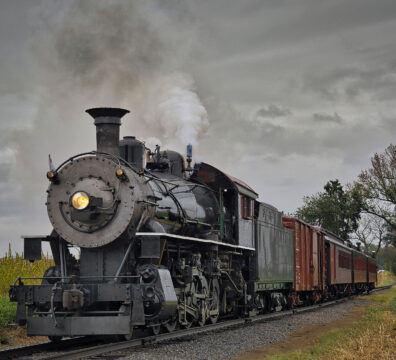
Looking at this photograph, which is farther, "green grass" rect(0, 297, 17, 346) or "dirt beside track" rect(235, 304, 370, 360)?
"green grass" rect(0, 297, 17, 346)

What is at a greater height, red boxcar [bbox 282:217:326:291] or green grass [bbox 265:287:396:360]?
red boxcar [bbox 282:217:326:291]

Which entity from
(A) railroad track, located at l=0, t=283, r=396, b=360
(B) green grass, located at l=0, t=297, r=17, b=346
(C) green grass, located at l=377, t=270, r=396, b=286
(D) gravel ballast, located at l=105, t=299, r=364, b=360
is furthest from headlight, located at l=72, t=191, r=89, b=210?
(C) green grass, located at l=377, t=270, r=396, b=286

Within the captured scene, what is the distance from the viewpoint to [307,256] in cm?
2391

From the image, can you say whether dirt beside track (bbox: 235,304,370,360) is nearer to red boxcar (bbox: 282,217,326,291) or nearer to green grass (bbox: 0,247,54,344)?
red boxcar (bbox: 282,217,326,291)

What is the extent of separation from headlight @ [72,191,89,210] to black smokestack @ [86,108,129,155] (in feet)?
3.46

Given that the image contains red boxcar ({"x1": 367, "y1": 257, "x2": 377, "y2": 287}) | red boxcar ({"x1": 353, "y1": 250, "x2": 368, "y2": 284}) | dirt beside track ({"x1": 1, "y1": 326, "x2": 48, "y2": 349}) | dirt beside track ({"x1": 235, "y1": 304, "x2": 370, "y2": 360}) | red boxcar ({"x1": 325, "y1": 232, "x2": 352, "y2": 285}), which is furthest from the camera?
red boxcar ({"x1": 367, "y1": 257, "x2": 377, "y2": 287})

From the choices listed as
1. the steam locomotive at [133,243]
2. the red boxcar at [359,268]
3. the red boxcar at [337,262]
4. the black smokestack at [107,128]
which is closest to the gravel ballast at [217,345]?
the steam locomotive at [133,243]

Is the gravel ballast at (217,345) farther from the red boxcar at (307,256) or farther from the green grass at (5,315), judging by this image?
the red boxcar at (307,256)

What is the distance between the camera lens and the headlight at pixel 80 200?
11.5 m

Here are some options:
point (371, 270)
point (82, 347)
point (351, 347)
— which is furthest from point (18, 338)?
point (371, 270)

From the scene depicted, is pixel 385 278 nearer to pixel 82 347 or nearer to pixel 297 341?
pixel 297 341

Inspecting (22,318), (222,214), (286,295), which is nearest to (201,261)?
(222,214)

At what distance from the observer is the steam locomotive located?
10.9 m

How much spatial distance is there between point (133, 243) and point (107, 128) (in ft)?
7.33
